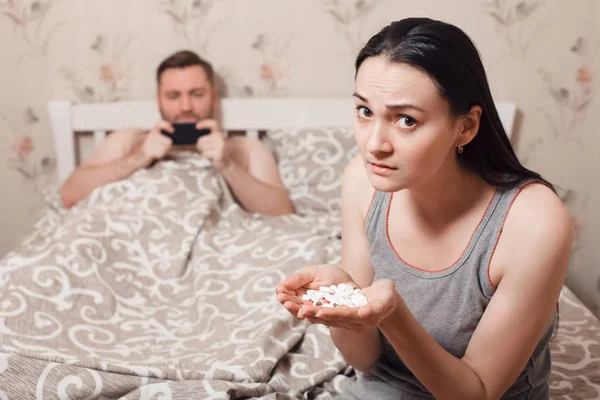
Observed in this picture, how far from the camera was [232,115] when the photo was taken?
7.55 ft

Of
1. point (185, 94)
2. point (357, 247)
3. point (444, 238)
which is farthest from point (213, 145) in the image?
point (444, 238)

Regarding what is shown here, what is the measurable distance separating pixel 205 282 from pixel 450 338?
2.67ft

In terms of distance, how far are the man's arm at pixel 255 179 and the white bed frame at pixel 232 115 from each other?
111 millimetres

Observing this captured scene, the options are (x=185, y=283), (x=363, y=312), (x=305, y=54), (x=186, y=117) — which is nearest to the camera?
(x=363, y=312)

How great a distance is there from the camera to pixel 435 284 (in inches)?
38.7

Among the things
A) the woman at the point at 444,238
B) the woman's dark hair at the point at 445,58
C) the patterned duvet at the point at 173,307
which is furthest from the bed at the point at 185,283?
the woman's dark hair at the point at 445,58

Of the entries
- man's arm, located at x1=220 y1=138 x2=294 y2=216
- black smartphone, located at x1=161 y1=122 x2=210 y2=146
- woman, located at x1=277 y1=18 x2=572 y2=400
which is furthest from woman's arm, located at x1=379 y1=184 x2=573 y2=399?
black smartphone, located at x1=161 y1=122 x2=210 y2=146

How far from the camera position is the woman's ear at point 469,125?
881 millimetres

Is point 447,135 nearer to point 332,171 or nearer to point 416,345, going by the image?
point 416,345

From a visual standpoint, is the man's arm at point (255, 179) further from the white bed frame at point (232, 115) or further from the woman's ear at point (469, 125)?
the woman's ear at point (469, 125)

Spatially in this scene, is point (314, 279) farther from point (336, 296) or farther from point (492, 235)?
point (492, 235)

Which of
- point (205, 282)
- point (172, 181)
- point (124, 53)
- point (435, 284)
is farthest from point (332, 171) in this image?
point (435, 284)

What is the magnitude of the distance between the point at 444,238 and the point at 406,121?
0.80 feet

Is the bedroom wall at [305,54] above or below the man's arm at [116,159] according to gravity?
above
